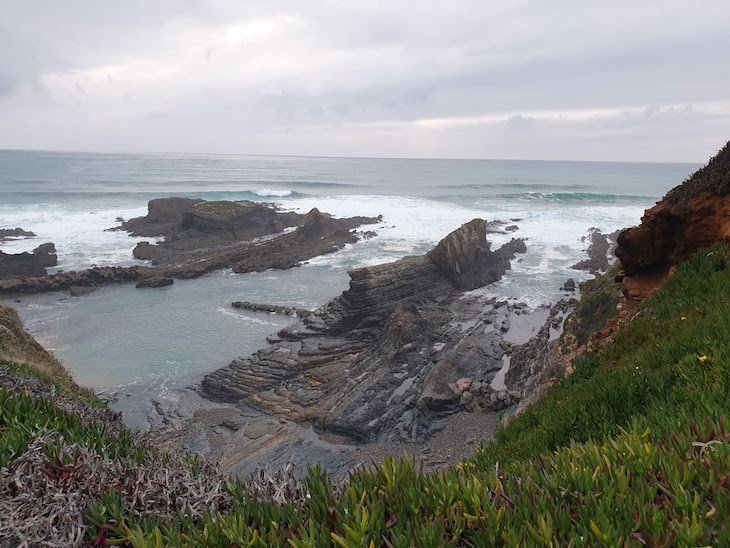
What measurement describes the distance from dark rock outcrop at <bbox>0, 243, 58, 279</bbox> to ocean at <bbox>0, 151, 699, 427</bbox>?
4.31 feet

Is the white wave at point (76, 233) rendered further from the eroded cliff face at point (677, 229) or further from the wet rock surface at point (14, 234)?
the eroded cliff face at point (677, 229)

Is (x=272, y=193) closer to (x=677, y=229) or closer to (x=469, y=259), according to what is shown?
(x=469, y=259)

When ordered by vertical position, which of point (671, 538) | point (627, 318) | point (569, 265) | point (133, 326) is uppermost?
point (671, 538)

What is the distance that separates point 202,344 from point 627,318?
822 inches

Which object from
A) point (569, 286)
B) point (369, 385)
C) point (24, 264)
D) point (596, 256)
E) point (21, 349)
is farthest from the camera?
point (596, 256)

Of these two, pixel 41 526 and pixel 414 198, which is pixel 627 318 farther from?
pixel 414 198

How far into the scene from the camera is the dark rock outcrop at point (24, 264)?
36094mm

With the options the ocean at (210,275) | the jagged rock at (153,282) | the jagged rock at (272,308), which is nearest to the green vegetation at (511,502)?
the ocean at (210,275)

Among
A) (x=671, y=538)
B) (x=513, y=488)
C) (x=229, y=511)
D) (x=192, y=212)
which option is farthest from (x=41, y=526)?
(x=192, y=212)

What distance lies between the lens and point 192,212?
49625 mm

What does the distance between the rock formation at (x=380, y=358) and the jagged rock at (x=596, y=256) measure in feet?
38.4

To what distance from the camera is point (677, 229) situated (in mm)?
10484

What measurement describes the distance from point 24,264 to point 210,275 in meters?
14.6

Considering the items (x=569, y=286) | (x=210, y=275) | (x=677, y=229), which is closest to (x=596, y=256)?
(x=569, y=286)
